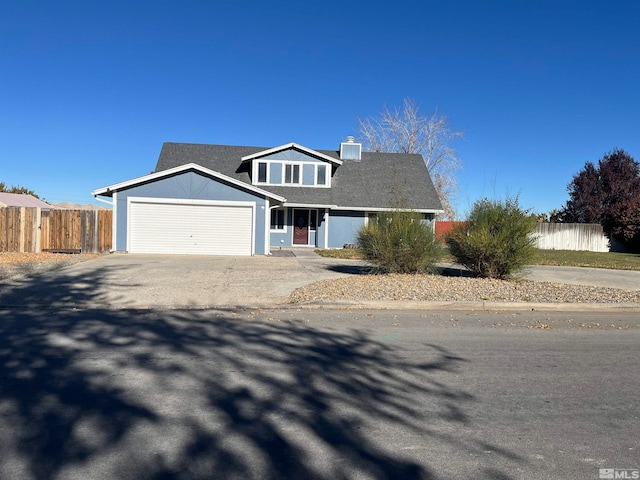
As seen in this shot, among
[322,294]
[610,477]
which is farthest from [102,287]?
[610,477]

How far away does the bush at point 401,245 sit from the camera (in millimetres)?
13008

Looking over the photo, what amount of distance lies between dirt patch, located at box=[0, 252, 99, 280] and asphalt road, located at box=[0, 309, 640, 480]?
20.1 ft

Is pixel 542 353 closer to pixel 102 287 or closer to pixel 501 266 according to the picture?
pixel 501 266

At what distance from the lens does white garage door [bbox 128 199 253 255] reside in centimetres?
2088

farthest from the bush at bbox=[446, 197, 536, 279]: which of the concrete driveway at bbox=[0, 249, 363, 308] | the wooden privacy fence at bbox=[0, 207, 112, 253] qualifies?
the wooden privacy fence at bbox=[0, 207, 112, 253]

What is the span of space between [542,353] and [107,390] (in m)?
5.27

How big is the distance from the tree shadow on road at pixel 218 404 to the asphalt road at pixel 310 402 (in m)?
0.02

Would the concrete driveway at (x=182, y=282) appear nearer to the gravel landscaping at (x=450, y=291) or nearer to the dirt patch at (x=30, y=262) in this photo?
the dirt patch at (x=30, y=262)

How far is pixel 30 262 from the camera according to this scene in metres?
15.9

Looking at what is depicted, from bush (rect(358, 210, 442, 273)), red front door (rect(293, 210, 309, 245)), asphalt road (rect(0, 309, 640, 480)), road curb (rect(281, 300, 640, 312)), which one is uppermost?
red front door (rect(293, 210, 309, 245))

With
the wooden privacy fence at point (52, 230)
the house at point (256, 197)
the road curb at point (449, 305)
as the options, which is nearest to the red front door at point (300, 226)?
the house at point (256, 197)

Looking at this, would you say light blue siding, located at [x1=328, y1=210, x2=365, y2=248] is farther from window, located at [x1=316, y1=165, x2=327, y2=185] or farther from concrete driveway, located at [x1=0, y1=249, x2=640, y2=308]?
concrete driveway, located at [x1=0, y1=249, x2=640, y2=308]

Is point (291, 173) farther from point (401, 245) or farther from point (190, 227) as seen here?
point (401, 245)

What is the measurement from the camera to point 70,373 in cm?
525
